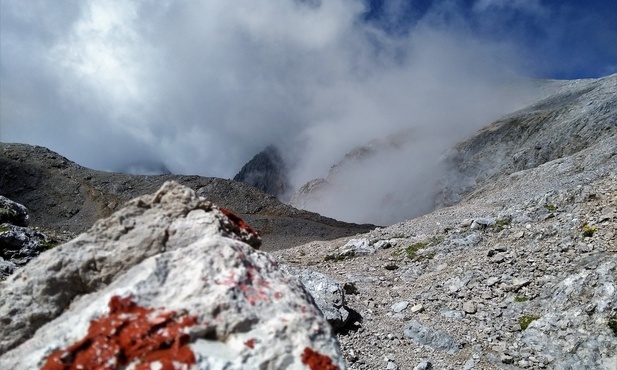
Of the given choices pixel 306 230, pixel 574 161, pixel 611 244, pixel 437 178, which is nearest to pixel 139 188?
pixel 306 230

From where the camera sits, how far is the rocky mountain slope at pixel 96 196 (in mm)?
79938

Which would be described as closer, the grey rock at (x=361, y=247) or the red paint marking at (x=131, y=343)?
the red paint marking at (x=131, y=343)

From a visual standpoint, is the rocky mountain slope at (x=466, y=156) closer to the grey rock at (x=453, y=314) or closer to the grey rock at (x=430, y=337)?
the grey rock at (x=453, y=314)

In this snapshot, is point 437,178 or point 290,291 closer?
point 290,291

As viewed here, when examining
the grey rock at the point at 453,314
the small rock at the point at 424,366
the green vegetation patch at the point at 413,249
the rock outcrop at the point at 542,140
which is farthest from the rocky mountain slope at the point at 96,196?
the small rock at the point at 424,366

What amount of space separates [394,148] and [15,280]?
15694cm

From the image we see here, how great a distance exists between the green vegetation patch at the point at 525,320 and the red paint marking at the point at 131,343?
1295 centimetres

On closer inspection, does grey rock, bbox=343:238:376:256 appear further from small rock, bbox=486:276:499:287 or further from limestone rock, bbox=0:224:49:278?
limestone rock, bbox=0:224:49:278

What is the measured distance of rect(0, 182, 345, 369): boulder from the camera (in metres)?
4.35

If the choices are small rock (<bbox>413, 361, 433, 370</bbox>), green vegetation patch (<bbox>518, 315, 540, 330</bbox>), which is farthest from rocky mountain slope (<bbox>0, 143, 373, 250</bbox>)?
small rock (<bbox>413, 361, 433, 370</bbox>)

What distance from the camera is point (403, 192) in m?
128

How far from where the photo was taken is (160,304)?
4.74 m

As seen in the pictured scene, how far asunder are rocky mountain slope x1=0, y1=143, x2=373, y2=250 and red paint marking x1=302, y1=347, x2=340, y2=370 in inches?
2563

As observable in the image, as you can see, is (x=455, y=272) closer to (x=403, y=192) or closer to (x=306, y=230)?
(x=306, y=230)
